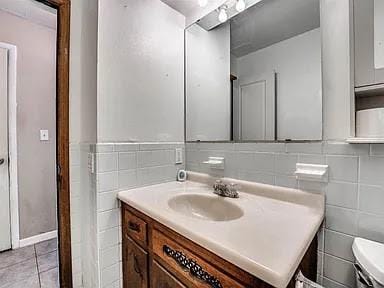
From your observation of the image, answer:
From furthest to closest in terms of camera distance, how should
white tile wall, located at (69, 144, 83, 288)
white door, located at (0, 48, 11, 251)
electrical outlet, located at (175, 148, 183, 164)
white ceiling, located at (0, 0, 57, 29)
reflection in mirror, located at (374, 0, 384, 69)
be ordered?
white door, located at (0, 48, 11, 251)
white ceiling, located at (0, 0, 57, 29)
electrical outlet, located at (175, 148, 183, 164)
white tile wall, located at (69, 144, 83, 288)
reflection in mirror, located at (374, 0, 384, 69)

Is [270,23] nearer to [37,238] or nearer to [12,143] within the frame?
[12,143]

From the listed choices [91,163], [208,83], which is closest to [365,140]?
[208,83]

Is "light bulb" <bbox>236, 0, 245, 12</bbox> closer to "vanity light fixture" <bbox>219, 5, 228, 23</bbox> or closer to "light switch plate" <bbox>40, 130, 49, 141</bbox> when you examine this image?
"vanity light fixture" <bbox>219, 5, 228, 23</bbox>

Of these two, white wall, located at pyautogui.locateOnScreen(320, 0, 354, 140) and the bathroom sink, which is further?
the bathroom sink

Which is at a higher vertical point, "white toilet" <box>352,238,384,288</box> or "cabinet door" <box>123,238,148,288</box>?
"white toilet" <box>352,238,384,288</box>

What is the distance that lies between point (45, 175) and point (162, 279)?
198cm

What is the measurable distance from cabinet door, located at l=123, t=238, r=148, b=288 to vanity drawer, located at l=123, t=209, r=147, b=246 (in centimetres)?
4

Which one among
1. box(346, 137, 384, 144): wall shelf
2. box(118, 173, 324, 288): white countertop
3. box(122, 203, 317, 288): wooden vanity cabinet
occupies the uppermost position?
box(346, 137, 384, 144): wall shelf

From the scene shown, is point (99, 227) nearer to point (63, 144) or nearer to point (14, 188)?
point (63, 144)

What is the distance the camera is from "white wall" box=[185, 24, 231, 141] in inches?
53.9

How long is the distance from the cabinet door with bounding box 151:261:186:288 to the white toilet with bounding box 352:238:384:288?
22.5 inches

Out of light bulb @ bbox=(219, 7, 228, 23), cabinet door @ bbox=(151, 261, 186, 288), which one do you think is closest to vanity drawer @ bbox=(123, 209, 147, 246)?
cabinet door @ bbox=(151, 261, 186, 288)

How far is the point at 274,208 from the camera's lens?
2.95ft

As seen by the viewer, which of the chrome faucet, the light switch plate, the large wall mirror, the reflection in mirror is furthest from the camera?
the light switch plate
